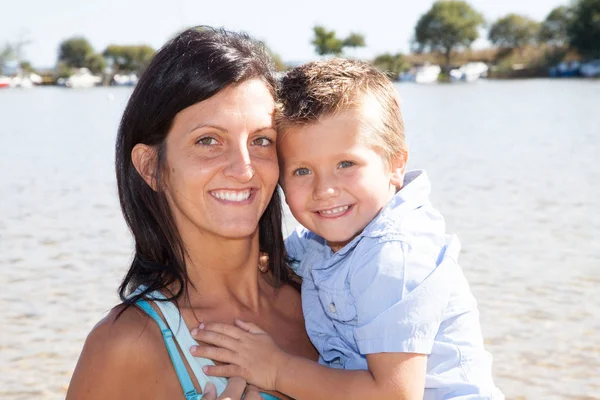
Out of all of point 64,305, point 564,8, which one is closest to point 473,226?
point 64,305

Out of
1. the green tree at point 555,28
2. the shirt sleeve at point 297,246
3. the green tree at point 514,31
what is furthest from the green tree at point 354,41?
the shirt sleeve at point 297,246

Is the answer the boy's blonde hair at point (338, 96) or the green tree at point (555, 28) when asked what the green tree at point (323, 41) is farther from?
the boy's blonde hair at point (338, 96)

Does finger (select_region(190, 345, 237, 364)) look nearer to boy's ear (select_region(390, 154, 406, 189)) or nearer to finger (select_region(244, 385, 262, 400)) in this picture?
finger (select_region(244, 385, 262, 400))

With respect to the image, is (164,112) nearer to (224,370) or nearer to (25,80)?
(224,370)

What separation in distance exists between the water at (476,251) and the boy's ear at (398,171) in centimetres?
116

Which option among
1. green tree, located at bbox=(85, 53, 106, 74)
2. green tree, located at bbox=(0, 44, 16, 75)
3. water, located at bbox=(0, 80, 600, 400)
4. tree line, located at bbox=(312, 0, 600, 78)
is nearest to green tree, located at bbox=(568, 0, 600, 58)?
tree line, located at bbox=(312, 0, 600, 78)

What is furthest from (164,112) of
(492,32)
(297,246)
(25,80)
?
(25,80)

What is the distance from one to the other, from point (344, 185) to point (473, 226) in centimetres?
882

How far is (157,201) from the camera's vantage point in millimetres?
2627

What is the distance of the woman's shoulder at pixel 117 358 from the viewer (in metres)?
2.24

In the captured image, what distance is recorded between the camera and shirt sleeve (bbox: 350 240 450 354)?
2.29m

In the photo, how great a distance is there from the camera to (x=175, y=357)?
2375 mm

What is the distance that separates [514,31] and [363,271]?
325 ft

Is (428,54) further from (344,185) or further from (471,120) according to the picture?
(344,185)
